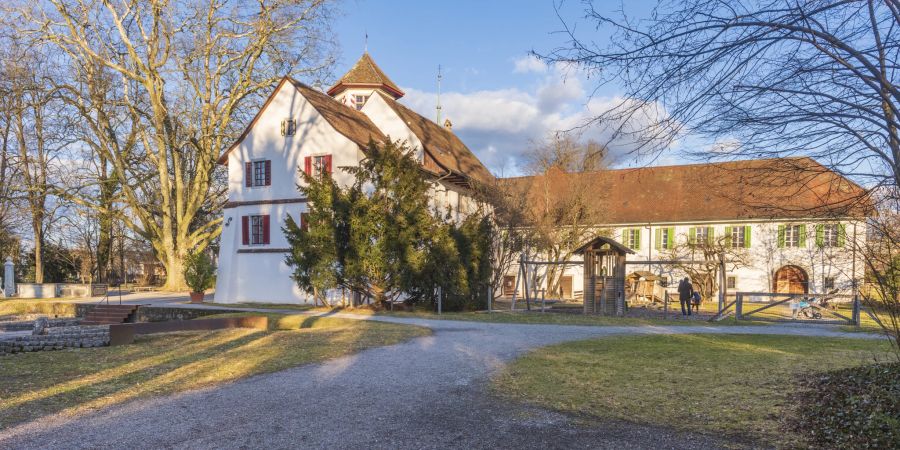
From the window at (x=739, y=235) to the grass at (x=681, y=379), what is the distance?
25.0m

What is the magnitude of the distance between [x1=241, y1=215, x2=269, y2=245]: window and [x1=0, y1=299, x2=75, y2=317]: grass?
297 inches

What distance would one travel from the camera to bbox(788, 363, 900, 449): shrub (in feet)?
16.9

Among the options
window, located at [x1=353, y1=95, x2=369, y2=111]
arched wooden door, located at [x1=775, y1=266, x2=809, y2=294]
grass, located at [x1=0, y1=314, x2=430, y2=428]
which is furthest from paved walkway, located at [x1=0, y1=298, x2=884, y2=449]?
arched wooden door, located at [x1=775, y1=266, x2=809, y2=294]

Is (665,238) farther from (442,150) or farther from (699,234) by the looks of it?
(442,150)

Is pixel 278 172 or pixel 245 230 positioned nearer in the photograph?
pixel 278 172

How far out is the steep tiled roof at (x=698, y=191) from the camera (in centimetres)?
664

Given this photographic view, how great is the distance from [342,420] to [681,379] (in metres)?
4.84

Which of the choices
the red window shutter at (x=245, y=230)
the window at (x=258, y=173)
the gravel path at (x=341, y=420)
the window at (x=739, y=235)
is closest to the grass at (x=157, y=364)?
the gravel path at (x=341, y=420)

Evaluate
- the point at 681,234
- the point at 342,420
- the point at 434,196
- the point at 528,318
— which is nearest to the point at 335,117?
the point at 434,196

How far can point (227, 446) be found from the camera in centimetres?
543

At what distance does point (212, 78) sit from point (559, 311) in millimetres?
21577

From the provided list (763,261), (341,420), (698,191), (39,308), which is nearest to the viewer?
(341,420)

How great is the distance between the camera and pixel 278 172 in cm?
2767

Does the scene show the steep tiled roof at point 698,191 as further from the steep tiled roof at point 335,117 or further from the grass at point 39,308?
the grass at point 39,308
